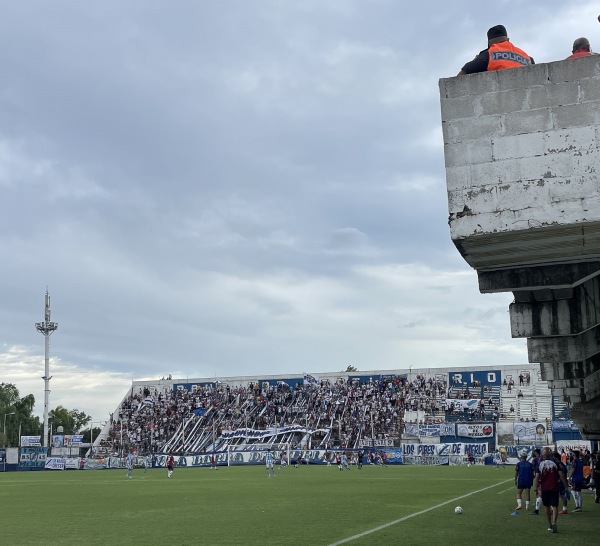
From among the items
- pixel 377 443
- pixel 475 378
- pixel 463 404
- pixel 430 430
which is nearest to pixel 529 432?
pixel 430 430

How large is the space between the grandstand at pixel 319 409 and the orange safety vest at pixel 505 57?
6033 centimetres

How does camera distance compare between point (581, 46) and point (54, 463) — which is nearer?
point (581, 46)

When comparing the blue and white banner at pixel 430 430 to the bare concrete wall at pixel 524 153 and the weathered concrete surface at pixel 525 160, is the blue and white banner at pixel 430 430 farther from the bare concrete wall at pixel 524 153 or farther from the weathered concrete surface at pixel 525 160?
the bare concrete wall at pixel 524 153

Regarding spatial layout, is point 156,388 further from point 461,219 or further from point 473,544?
point 461,219

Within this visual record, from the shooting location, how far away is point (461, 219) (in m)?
8.65

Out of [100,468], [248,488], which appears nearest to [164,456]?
[100,468]

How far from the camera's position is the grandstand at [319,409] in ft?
243

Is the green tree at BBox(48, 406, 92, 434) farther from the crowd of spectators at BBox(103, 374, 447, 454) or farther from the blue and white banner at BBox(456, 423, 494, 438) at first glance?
the blue and white banner at BBox(456, 423, 494, 438)

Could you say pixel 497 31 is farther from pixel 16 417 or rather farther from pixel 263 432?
pixel 16 417

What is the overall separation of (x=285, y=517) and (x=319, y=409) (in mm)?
59421

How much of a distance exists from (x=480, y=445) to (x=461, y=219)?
57.0 m

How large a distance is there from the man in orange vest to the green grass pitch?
32.6ft

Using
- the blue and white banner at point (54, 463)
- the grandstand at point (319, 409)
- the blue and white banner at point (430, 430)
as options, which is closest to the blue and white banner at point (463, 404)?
the grandstand at point (319, 409)

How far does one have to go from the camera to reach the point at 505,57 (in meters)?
9.43
